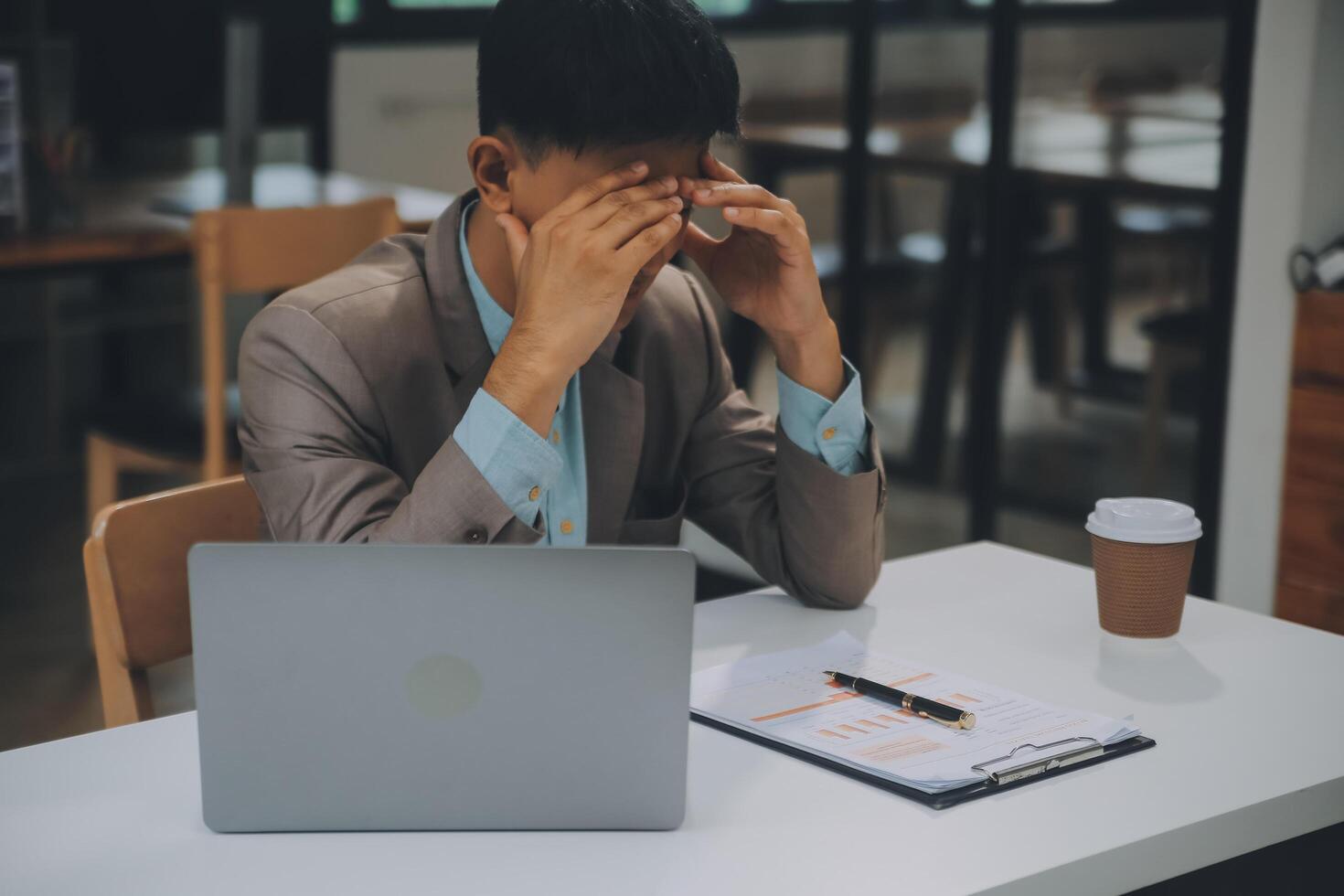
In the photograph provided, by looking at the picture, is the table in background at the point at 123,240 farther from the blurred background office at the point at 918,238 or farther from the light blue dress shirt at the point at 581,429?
the light blue dress shirt at the point at 581,429

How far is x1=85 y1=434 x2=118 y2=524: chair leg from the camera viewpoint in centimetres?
305

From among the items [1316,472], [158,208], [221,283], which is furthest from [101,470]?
[1316,472]

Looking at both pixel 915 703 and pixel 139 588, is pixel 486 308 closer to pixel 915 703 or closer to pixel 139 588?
pixel 139 588

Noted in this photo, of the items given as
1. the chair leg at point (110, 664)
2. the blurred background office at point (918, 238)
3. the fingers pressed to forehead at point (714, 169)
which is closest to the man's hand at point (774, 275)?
the fingers pressed to forehead at point (714, 169)

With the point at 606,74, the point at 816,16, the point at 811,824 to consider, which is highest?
the point at 816,16

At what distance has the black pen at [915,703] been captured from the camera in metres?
1.12

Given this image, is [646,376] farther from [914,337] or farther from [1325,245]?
[914,337]

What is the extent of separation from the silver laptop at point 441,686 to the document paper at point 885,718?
171mm

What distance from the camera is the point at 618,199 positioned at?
128 cm

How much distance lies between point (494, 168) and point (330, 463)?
288 mm

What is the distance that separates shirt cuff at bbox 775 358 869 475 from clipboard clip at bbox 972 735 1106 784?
43 cm

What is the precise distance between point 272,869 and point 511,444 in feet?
1.35

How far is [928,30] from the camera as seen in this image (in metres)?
3.64

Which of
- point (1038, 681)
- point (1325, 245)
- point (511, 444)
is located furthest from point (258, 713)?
point (1325, 245)
